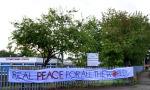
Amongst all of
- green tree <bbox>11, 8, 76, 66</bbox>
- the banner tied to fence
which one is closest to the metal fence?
the banner tied to fence

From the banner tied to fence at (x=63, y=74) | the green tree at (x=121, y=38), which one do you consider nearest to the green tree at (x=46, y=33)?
the banner tied to fence at (x=63, y=74)

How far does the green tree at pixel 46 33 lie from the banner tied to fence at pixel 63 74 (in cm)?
241

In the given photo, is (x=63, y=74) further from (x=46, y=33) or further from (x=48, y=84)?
(x=46, y=33)

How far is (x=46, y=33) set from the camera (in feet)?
46.6

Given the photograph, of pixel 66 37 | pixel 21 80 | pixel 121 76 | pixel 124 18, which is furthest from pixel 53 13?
pixel 124 18

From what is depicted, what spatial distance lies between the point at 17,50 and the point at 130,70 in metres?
9.90

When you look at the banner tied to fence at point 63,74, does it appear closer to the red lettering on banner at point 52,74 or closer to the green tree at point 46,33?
the red lettering on banner at point 52,74

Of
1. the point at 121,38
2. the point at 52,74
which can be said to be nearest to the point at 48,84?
the point at 52,74

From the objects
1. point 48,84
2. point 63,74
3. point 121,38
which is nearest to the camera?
point 48,84

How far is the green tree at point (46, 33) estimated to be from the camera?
45.1ft

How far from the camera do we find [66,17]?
51.1 ft

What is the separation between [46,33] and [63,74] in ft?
11.9

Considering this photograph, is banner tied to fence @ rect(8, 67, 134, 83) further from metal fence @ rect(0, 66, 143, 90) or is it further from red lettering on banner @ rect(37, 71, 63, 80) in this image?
metal fence @ rect(0, 66, 143, 90)

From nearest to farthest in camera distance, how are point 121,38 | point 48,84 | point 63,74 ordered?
point 48,84
point 63,74
point 121,38
